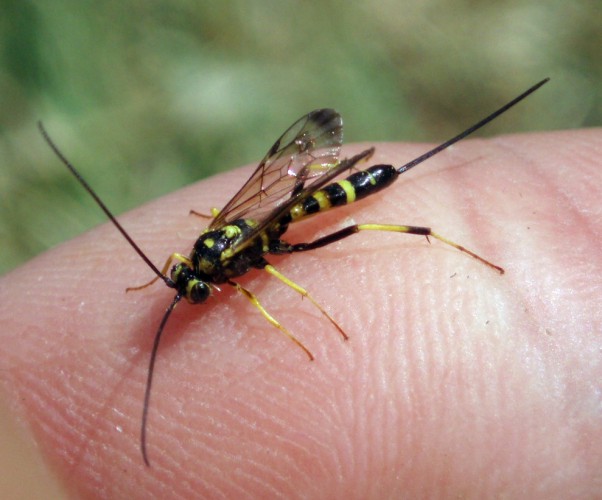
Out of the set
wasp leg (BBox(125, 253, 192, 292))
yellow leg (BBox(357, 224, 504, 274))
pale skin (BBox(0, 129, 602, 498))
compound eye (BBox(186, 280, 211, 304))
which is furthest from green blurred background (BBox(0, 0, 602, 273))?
yellow leg (BBox(357, 224, 504, 274))

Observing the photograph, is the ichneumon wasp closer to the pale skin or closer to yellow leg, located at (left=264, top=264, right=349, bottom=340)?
yellow leg, located at (left=264, top=264, right=349, bottom=340)

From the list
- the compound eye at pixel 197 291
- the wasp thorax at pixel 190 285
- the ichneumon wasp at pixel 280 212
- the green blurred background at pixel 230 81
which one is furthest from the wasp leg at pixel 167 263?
the green blurred background at pixel 230 81

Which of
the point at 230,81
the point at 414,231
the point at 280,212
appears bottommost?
the point at 414,231

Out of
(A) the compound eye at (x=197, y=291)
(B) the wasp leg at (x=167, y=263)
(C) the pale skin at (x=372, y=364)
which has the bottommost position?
(C) the pale skin at (x=372, y=364)

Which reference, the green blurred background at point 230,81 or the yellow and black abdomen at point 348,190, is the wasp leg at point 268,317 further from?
the green blurred background at point 230,81

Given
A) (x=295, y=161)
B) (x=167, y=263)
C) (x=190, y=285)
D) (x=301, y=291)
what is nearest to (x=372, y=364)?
(x=301, y=291)

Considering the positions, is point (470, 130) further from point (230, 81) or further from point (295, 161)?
point (230, 81)

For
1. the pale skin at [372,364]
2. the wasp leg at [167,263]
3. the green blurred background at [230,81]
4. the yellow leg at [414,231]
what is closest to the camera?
the pale skin at [372,364]
